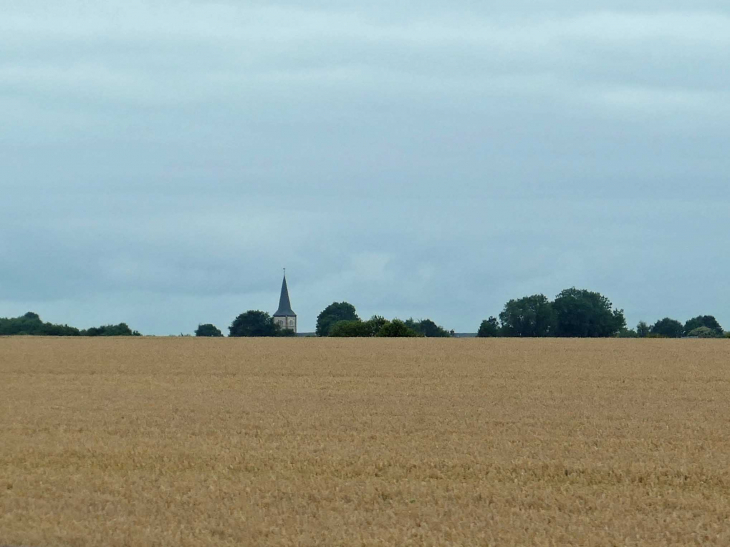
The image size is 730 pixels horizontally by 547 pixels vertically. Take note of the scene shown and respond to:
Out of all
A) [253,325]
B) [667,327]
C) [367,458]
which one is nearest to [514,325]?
[253,325]

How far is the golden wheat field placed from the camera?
1054 cm

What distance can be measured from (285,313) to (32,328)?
9211 centimetres

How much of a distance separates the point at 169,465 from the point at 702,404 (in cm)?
1248

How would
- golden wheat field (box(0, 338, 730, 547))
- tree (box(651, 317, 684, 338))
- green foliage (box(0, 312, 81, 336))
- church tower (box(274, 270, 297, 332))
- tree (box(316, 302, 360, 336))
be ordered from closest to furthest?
golden wheat field (box(0, 338, 730, 547)), green foliage (box(0, 312, 81, 336)), tree (box(651, 317, 684, 338)), tree (box(316, 302, 360, 336)), church tower (box(274, 270, 297, 332))

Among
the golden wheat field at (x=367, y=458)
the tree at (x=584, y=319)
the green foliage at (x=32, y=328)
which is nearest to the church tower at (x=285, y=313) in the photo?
the green foliage at (x=32, y=328)

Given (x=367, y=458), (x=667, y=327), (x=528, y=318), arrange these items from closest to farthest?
(x=367, y=458) < (x=528, y=318) < (x=667, y=327)

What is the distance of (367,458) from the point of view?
14.0 m

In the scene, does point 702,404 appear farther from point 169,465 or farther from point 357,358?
point 357,358

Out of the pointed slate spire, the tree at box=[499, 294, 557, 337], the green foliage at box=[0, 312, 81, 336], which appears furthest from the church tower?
the tree at box=[499, 294, 557, 337]

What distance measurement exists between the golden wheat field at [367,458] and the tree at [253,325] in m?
55.8

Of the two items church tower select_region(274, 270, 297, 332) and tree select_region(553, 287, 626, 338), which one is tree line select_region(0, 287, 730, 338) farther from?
church tower select_region(274, 270, 297, 332)

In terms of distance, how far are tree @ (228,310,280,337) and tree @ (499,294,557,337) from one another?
69.1 ft

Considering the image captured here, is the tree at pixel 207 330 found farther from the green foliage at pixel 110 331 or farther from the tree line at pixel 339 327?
the green foliage at pixel 110 331

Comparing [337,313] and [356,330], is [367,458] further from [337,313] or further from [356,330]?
[337,313]
